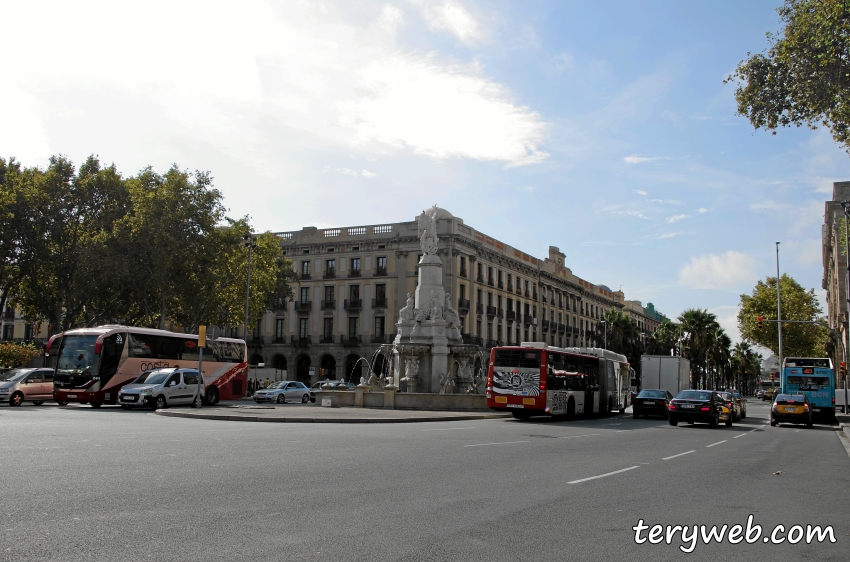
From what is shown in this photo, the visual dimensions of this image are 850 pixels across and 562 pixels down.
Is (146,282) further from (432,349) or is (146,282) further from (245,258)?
(432,349)

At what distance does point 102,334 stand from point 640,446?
22.9 m

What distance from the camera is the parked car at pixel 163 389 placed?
28203mm

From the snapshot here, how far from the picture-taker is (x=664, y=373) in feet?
137

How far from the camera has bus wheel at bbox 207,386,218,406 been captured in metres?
34.4

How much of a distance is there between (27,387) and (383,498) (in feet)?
96.0

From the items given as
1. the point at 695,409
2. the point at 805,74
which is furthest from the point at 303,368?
the point at 805,74

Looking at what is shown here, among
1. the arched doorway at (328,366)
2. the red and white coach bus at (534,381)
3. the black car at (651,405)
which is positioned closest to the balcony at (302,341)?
the arched doorway at (328,366)

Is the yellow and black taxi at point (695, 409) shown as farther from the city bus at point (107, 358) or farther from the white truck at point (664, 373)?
the city bus at point (107, 358)

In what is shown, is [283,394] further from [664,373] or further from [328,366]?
[328,366]

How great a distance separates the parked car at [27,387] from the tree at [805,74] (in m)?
30.0

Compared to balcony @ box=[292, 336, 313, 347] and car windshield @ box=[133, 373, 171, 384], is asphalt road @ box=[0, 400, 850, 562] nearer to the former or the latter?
car windshield @ box=[133, 373, 171, 384]

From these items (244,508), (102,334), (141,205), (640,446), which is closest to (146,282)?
(141,205)

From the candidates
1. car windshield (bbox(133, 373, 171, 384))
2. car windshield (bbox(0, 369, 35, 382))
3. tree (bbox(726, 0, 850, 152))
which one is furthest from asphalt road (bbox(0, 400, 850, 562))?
car windshield (bbox(0, 369, 35, 382))

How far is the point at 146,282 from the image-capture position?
44375 mm
